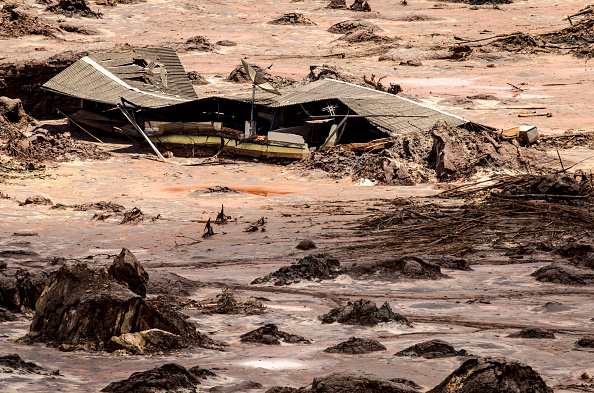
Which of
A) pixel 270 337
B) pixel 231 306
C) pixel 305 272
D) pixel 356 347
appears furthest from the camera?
pixel 305 272

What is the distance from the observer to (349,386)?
10.1m

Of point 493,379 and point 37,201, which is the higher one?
point 493,379

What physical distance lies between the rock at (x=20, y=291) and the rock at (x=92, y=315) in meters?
1.16

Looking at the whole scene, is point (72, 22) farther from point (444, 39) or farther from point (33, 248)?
point (33, 248)

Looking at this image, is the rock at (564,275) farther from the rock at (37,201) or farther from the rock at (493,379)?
the rock at (37,201)

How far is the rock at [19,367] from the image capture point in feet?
35.1

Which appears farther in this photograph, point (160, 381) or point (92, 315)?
point (92, 315)

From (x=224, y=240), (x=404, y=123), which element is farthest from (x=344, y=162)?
(x=224, y=240)

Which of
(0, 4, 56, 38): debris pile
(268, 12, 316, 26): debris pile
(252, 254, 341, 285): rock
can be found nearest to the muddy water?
(252, 254, 341, 285): rock

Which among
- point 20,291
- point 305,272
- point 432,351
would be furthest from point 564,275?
point 20,291

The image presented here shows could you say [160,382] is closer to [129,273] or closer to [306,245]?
[129,273]

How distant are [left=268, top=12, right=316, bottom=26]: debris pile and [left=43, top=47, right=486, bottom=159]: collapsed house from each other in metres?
17.6

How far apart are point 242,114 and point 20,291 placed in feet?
65.9

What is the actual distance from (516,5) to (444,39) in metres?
9.42
